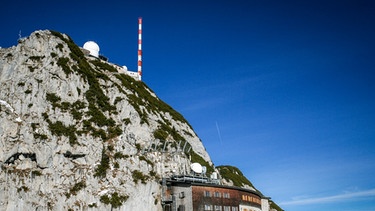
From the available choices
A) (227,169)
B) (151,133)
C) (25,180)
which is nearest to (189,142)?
(151,133)

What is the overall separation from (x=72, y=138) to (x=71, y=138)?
209 millimetres

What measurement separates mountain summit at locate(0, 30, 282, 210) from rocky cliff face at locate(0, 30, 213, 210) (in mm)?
183

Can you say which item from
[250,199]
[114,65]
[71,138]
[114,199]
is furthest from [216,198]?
[114,65]

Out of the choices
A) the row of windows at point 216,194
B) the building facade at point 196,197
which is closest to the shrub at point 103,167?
A: the building facade at point 196,197

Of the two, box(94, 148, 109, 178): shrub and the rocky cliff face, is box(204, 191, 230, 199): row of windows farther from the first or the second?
box(94, 148, 109, 178): shrub

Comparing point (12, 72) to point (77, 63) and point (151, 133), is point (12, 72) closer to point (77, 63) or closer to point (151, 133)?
point (77, 63)

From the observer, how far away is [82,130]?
281 feet

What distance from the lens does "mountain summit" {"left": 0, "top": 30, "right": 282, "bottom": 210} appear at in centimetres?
7575

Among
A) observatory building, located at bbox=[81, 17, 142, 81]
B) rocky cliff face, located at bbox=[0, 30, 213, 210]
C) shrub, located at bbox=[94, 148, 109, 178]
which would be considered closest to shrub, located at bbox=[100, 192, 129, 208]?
rocky cliff face, located at bbox=[0, 30, 213, 210]

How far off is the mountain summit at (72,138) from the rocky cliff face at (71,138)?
A: 0.18m

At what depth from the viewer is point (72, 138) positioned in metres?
82.6

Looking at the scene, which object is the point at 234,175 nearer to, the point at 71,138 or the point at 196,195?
the point at 196,195

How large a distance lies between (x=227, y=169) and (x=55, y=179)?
79.4m

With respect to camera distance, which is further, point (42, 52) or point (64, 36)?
point (64, 36)
